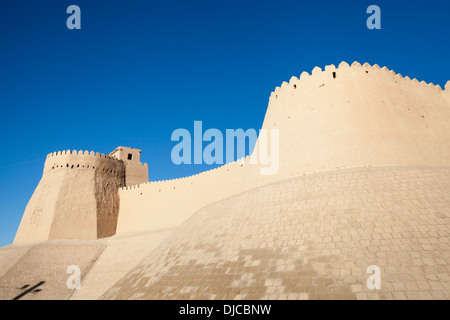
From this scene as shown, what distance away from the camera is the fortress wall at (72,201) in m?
18.8

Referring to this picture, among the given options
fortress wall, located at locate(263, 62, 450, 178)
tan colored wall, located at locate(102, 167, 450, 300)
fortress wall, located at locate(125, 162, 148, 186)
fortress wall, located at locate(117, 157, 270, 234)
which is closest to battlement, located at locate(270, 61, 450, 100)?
fortress wall, located at locate(263, 62, 450, 178)

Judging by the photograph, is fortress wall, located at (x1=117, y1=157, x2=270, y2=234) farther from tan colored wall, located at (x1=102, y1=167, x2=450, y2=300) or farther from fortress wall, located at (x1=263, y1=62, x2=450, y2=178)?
tan colored wall, located at (x1=102, y1=167, x2=450, y2=300)

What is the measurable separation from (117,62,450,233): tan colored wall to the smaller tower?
13762mm

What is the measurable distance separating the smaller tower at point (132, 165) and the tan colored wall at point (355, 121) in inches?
542

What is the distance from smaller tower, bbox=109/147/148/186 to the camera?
24.7 metres

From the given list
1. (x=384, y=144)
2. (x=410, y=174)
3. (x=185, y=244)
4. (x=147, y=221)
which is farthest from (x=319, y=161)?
(x=147, y=221)

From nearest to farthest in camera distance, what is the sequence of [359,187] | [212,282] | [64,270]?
[212,282]
[359,187]
[64,270]

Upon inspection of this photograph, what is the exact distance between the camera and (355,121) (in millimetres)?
10961

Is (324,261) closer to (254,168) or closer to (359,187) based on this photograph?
(359,187)

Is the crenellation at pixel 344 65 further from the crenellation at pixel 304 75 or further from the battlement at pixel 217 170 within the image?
the battlement at pixel 217 170

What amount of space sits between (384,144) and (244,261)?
255 inches

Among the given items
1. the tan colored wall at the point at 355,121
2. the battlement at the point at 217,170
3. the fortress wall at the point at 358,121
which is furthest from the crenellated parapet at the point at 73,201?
the fortress wall at the point at 358,121

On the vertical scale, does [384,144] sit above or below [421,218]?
above
